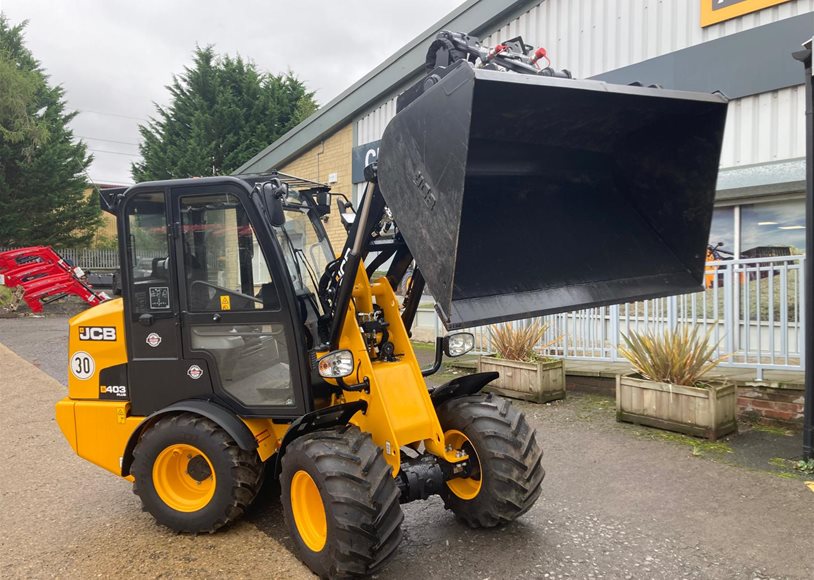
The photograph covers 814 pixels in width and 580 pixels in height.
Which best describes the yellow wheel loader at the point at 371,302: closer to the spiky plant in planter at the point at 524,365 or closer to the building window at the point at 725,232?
the spiky plant in planter at the point at 524,365

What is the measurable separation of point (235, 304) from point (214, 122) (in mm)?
26170

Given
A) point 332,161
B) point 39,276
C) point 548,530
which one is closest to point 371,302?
point 548,530

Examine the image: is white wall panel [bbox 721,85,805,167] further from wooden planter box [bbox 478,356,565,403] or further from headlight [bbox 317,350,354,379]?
headlight [bbox 317,350,354,379]

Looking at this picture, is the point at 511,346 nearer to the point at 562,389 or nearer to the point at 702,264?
the point at 562,389

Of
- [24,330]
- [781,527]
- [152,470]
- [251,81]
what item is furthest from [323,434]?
[251,81]

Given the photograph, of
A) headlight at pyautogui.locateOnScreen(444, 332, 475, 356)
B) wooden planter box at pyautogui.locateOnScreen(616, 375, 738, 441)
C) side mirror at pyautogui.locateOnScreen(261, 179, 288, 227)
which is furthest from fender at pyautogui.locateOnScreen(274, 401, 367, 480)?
wooden planter box at pyautogui.locateOnScreen(616, 375, 738, 441)

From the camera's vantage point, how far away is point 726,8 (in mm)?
7441

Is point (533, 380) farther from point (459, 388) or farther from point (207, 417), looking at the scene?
point (207, 417)

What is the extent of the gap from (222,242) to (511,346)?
4.46 m

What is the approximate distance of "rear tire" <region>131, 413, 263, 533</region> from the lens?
3.46 meters

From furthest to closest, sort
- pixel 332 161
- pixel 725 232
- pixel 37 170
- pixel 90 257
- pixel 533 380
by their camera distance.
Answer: pixel 90 257 → pixel 37 170 → pixel 332 161 → pixel 725 232 → pixel 533 380

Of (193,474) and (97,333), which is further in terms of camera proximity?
(97,333)

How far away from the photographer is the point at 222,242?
3.60 m

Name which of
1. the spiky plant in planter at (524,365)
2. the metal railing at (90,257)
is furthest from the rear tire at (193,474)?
the metal railing at (90,257)
